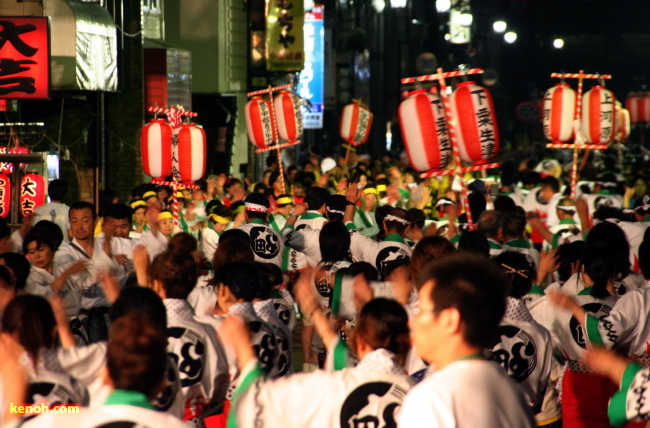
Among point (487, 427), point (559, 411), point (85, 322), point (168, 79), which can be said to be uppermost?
point (168, 79)

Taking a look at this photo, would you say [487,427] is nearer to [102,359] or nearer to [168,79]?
[102,359]

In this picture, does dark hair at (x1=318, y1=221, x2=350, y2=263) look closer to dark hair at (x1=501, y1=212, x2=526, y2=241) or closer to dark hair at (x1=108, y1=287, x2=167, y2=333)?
dark hair at (x1=501, y1=212, x2=526, y2=241)

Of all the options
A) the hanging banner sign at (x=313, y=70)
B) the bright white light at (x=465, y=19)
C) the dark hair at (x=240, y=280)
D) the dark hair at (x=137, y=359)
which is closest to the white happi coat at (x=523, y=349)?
the dark hair at (x=240, y=280)

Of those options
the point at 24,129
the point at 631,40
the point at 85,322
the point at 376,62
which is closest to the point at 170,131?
the point at 24,129

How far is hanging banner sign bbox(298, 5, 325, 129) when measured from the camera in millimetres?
29547

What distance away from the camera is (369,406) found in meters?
4.07

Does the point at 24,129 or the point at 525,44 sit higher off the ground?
the point at 525,44

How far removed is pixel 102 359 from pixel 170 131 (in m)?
7.94

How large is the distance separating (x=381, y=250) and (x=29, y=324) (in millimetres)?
5232

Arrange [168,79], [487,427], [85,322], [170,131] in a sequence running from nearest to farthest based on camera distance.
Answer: [487,427] → [85,322] → [170,131] → [168,79]

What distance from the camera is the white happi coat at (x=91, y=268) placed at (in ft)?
23.9

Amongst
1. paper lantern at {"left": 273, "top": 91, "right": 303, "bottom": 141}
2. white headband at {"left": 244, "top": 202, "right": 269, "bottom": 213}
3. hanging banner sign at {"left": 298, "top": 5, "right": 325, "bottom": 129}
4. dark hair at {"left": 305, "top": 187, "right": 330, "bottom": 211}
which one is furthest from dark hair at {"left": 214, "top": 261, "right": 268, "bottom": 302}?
hanging banner sign at {"left": 298, "top": 5, "right": 325, "bottom": 129}

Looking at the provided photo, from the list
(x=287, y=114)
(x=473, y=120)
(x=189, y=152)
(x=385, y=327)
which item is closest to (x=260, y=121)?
(x=287, y=114)

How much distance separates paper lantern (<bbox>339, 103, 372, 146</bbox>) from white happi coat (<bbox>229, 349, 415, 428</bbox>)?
55.1 ft
